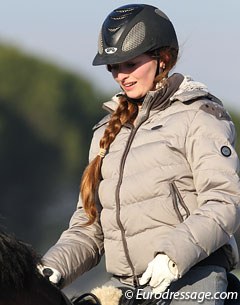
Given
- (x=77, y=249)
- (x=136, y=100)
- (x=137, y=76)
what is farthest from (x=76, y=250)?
(x=137, y=76)

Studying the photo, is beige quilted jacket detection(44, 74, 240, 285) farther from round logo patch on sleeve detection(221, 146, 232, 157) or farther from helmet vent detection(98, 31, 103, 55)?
helmet vent detection(98, 31, 103, 55)

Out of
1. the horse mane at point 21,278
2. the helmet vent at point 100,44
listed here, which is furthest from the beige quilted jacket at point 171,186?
the horse mane at point 21,278

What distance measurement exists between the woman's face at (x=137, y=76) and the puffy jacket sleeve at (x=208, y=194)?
0.33 meters

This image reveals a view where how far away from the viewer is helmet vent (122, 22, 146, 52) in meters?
4.60

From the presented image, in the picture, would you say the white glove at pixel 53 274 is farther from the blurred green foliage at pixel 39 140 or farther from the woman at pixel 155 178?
the blurred green foliage at pixel 39 140

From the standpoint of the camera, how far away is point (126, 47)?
4.60 m

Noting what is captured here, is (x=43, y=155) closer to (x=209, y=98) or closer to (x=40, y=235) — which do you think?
(x=40, y=235)

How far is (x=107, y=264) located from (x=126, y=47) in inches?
39.3

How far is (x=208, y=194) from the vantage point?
14.0ft

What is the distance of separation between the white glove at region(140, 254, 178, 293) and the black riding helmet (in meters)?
1.01

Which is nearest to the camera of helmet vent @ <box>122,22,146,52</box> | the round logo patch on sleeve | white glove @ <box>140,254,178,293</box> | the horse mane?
the horse mane

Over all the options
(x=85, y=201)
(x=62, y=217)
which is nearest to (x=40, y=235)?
(x=62, y=217)

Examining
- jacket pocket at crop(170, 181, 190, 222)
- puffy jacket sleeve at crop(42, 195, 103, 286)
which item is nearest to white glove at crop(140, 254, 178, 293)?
jacket pocket at crop(170, 181, 190, 222)

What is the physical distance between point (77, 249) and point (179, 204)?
2.10 ft
